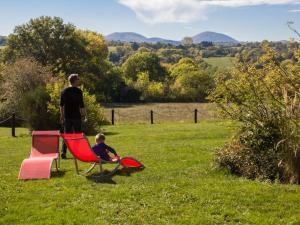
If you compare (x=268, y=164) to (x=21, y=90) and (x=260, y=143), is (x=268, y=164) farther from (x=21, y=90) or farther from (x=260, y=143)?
(x=21, y=90)

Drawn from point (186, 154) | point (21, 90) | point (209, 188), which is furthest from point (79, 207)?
point (21, 90)

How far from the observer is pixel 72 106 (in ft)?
36.2

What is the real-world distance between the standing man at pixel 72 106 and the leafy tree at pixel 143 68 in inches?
2529

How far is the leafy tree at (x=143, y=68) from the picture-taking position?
249 feet

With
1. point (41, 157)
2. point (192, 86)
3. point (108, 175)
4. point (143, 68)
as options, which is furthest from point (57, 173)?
point (143, 68)

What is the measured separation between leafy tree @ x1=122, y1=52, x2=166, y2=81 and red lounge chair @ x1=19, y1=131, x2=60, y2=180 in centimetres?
6508

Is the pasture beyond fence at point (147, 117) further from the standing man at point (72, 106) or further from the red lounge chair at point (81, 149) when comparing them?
the red lounge chair at point (81, 149)

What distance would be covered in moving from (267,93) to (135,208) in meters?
3.93

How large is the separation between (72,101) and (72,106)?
138 millimetres

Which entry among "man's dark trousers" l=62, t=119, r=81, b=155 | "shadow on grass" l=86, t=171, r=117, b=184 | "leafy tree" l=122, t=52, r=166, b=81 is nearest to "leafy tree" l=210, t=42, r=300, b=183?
"shadow on grass" l=86, t=171, r=117, b=184

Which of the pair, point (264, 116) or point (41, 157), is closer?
point (264, 116)

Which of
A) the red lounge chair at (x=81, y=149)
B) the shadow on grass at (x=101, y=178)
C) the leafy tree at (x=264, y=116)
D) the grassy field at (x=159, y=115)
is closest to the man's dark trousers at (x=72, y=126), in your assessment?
the red lounge chair at (x=81, y=149)

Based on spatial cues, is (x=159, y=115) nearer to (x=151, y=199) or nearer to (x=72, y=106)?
(x=72, y=106)

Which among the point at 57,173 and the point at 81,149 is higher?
the point at 81,149
